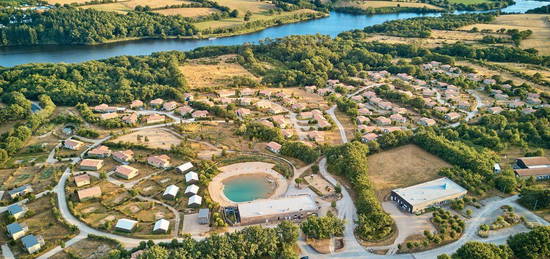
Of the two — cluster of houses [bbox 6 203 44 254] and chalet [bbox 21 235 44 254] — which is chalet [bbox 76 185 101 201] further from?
chalet [bbox 21 235 44 254]

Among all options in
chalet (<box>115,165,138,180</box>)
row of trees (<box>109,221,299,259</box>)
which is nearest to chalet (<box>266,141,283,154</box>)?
chalet (<box>115,165,138,180</box>)

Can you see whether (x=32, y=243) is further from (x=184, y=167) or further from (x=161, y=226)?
(x=184, y=167)

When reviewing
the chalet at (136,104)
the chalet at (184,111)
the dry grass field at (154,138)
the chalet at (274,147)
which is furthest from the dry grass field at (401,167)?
the chalet at (136,104)

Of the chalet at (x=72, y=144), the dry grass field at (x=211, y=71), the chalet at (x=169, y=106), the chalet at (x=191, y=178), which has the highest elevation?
the dry grass field at (x=211, y=71)

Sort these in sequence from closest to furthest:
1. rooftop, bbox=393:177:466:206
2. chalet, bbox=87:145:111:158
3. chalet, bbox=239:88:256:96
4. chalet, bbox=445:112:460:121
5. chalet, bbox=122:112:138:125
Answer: rooftop, bbox=393:177:466:206, chalet, bbox=87:145:111:158, chalet, bbox=122:112:138:125, chalet, bbox=445:112:460:121, chalet, bbox=239:88:256:96

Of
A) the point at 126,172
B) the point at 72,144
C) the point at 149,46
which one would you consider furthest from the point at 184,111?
the point at 149,46

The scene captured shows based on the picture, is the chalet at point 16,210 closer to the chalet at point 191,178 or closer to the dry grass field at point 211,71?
the chalet at point 191,178

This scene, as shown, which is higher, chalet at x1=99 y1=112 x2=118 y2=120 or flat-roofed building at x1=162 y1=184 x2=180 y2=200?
chalet at x1=99 y1=112 x2=118 y2=120
